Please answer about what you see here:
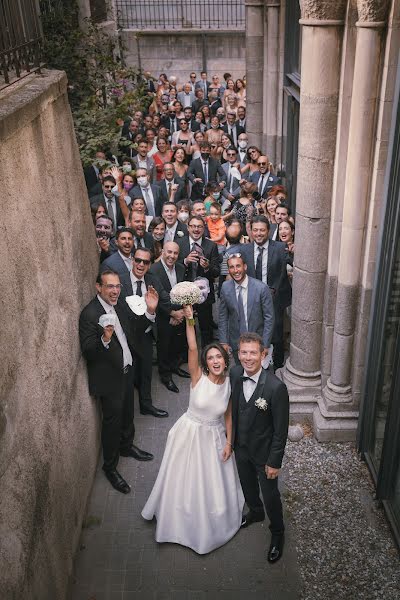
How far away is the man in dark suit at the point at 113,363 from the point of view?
607 cm

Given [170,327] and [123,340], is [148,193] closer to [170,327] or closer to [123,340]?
[170,327]

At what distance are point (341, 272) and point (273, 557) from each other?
2.84 meters

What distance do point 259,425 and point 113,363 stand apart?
1.75m

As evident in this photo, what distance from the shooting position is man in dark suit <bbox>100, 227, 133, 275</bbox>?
7395mm

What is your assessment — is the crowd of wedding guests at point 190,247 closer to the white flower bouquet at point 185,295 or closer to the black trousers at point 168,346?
the black trousers at point 168,346

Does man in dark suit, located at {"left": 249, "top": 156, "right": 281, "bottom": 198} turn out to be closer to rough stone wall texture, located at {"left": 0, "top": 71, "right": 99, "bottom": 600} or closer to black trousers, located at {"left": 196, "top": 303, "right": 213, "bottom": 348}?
black trousers, located at {"left": 196, "top": 303, "right": 213, "bottom": 348}

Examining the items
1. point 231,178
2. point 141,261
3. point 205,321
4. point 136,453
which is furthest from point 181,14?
point 136,453

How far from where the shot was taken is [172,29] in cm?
2361

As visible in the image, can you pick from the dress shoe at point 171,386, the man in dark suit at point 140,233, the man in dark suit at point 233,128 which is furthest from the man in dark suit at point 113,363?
the man in dark suit at point 233,128

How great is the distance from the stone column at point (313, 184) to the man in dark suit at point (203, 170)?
563 centimetres

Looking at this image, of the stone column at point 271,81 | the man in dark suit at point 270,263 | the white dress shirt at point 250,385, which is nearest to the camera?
the white dress shirt at point 250,385

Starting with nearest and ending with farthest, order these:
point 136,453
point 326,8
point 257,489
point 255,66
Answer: point 326,8 < point 257,489 < point 136,453 < point 255,66

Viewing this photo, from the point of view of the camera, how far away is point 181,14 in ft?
77.8

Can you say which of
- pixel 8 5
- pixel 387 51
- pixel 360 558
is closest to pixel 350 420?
pixel 360 558
